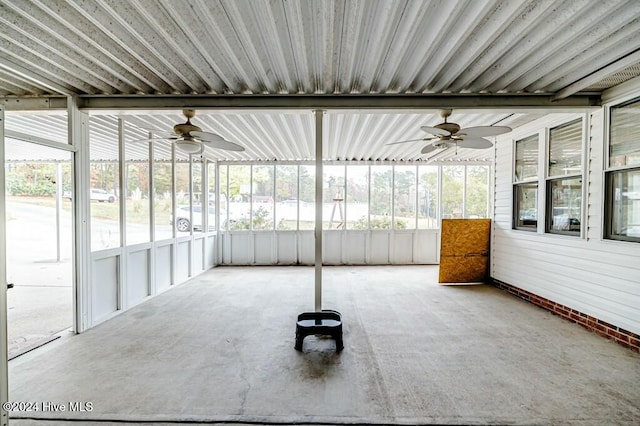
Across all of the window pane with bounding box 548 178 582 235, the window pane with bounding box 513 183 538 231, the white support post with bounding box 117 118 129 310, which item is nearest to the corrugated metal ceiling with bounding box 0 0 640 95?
the white support post with bounding box 117 118 129 310

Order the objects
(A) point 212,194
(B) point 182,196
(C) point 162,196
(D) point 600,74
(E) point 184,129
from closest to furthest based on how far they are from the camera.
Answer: (D) point 600,74
(E) point 184,129
(C) point 162,196
(B) point 182,196
(A) point 212,194

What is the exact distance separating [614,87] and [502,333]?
11.0 ft

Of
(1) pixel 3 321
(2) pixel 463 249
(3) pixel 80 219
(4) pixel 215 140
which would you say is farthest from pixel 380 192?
(1) pixel 3 321

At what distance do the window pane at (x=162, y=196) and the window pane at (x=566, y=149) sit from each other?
687cm

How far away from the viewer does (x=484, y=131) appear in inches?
152

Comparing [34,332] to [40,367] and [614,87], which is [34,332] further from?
[614,87]

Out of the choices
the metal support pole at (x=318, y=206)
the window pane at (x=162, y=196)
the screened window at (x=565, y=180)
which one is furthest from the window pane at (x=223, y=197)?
the screened window at (x=565, y=180)

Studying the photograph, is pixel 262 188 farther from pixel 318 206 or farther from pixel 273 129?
pixel 318 206

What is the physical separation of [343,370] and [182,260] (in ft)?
16.3

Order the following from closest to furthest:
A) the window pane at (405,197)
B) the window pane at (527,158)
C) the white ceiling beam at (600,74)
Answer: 1. the white ceiling beam at (600,74)
2. the window pane at (527,158)
3. the window pane at (405,197)

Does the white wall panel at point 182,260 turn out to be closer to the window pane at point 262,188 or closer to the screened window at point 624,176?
the window pane at point 262,188

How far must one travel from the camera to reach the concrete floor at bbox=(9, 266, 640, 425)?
243 centimetres

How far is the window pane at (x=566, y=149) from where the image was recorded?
4.49 m

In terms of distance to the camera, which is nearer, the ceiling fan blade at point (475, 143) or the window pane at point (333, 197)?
the ceiling fan blade at point (475, 143)
